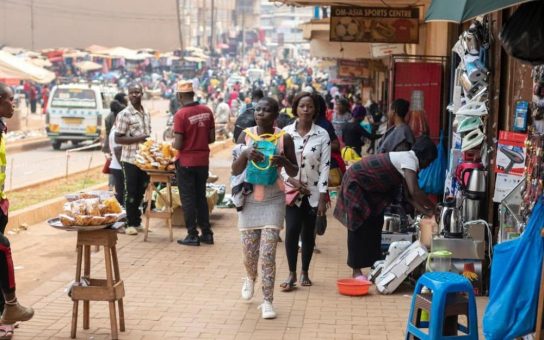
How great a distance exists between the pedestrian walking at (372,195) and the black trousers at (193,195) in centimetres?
236

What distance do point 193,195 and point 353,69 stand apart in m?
21.8

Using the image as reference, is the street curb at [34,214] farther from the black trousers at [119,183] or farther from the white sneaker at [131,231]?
the white sneaker at [131,231]

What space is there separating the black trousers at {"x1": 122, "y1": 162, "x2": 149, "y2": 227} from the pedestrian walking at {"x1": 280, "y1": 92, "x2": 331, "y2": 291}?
10.8ft

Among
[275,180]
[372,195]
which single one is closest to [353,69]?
[372,195]

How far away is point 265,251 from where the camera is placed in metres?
7.39

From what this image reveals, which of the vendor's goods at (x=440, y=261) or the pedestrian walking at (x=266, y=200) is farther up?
the pedestrian walking at (x=266, y=200)

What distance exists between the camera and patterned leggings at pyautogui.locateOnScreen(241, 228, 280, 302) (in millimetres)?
7395

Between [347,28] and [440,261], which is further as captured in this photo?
[347,28]

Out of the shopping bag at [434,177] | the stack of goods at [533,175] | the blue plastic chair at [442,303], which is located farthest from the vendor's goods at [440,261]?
→ the shopping bag at [434,177]

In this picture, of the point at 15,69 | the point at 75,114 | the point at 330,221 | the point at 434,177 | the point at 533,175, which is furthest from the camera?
the point at 75,114

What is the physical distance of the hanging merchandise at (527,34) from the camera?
549 cm

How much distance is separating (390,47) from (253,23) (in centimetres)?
14161

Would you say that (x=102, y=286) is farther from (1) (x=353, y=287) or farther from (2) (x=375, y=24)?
(2) (x=375, y=24)

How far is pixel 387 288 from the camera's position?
27.5 feet
